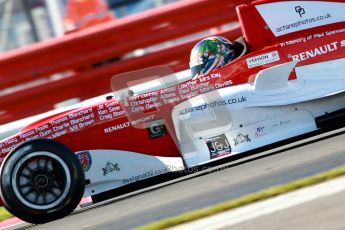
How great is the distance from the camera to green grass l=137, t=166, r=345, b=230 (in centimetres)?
453

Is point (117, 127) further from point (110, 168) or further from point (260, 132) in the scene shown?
point (260, 132)

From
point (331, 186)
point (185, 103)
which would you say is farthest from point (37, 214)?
point (331, 186)

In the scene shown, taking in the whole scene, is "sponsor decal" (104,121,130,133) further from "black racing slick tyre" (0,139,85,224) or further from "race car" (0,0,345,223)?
"black racing slick tyre" (0,139,85,224)

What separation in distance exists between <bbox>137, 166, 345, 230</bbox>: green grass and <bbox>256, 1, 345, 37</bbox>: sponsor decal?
7.12ft

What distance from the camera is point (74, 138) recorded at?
20.3 ft

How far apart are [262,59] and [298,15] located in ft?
1.96

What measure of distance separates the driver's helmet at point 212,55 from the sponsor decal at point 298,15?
46cm

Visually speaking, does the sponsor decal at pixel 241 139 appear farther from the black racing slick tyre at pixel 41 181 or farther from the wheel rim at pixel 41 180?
the wheel rim at pixel 41 180

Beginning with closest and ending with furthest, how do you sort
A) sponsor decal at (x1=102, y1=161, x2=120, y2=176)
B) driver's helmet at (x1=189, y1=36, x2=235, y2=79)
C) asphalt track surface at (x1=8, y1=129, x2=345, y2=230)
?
asphalt track surface at (x1=8, y1=129, x2=345, y2=230), sponsor decal at (x1=102, y1=161, x2=120, y2=176), driver's helmet at (x1=189, y1=36, x2=235, y2=79)

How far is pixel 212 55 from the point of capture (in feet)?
21.5

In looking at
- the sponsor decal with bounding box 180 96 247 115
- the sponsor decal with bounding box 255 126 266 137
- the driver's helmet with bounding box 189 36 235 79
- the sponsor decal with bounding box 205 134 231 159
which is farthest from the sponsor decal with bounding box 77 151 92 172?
the sponsor decal with bounding box 255 126 266 137

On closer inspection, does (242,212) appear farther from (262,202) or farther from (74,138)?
(74,138)

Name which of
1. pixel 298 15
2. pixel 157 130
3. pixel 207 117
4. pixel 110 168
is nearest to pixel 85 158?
pixel 110 168

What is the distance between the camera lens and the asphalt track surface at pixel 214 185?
201 inches
